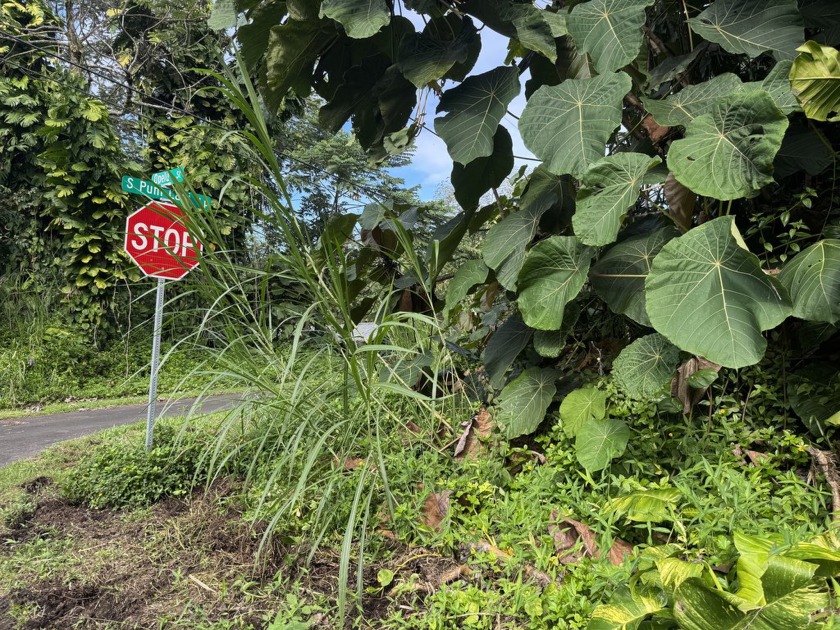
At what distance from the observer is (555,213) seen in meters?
1.67

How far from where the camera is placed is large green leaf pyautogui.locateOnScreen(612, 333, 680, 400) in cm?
128

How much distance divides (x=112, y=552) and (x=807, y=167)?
223 cm

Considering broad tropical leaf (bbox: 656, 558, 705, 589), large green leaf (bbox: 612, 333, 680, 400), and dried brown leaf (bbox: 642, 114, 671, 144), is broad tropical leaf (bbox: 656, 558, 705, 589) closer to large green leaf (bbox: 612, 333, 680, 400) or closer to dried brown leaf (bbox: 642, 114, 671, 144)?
large green leaf (bbox: 612, 333, 680, 400)

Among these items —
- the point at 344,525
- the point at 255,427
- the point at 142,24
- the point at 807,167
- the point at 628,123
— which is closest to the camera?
the point at 807,167

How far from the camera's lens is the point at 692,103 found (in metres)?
1.35

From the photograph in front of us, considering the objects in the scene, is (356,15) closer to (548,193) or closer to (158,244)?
(548,193)

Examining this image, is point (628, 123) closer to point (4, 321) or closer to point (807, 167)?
point (807, 167)

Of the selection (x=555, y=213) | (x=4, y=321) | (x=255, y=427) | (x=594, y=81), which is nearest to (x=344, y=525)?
(x=255, y=427)

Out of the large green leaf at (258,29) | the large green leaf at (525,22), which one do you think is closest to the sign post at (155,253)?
the large green leaf at (258,29)

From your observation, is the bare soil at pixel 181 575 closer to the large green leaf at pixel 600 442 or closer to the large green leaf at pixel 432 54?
the large green leaf at pixel 600 442

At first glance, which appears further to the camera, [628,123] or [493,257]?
[628,123]

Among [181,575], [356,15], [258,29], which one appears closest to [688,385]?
[356,15]

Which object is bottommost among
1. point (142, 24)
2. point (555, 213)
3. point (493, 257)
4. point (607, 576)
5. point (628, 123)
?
point (607, 576)

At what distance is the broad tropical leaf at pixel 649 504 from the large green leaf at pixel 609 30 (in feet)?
3.40
